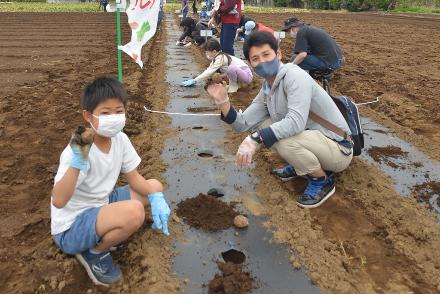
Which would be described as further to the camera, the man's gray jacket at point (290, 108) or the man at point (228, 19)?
the man at point (228, 19)

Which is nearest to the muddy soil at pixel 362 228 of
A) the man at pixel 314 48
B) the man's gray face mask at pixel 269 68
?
the man's gray face mask at pixel 269 68

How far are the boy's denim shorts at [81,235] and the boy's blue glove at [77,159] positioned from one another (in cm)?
35

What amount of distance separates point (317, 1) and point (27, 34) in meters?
34.6

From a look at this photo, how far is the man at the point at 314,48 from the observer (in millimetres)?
5344

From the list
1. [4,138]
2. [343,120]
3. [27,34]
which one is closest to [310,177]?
[343,120]

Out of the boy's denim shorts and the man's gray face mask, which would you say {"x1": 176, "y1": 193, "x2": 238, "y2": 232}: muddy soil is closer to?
the boy's denim shorts

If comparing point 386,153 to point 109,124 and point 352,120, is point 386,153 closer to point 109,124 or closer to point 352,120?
point 352,120

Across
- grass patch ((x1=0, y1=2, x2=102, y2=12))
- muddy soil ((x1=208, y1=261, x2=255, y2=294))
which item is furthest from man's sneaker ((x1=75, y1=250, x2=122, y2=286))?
grass patch ((x1=0, y1=2, x2=102, y2=12))

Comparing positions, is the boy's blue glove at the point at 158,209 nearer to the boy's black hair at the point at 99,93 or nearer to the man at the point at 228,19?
the boy's black hair at the point at 99,93

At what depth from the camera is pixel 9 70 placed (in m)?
7.58

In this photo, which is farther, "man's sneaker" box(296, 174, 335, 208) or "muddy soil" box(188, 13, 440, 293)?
"man's sneaker" box(296, 174, 335, 208)

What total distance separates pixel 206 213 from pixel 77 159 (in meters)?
1.28

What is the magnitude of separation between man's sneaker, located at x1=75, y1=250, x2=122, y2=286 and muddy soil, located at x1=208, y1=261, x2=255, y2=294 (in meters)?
Result: 0.54

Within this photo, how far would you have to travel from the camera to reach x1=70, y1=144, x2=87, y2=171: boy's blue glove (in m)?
1.84
